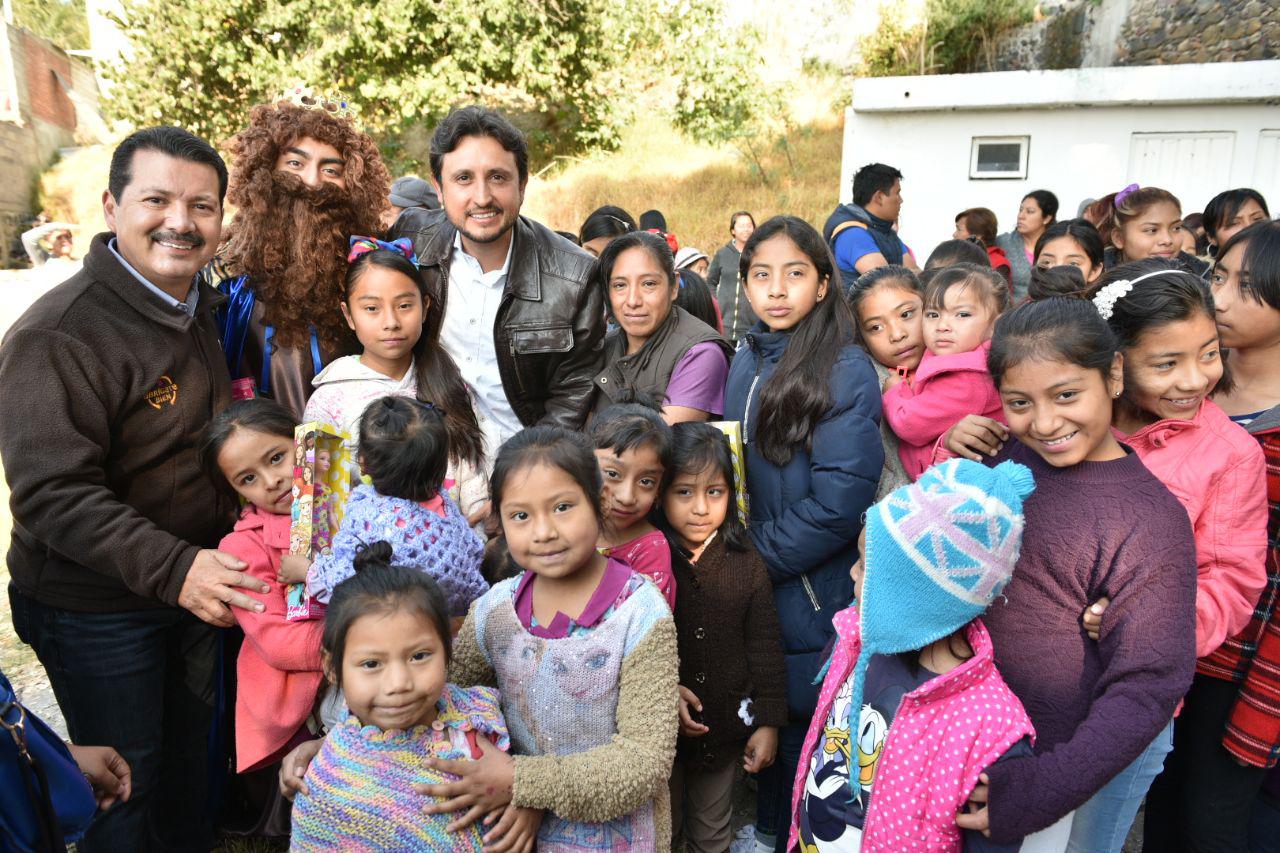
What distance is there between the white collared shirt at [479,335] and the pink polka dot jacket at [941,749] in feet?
5.85

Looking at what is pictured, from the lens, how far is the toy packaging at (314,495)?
2.23 meters

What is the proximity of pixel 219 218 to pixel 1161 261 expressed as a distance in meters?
2.67

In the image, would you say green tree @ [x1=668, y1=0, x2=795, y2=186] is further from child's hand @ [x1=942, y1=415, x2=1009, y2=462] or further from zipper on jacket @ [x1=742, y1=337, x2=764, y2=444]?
child's hand @ [x1=942, y1=415, x2=1009, y2=462]

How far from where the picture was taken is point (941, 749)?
5.61ft

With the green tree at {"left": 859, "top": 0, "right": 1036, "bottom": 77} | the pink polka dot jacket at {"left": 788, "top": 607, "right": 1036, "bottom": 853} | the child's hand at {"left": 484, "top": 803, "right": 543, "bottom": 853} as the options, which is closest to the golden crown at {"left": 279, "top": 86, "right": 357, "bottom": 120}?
the child's hand at {"left": 484, "top": 803, "right": 543, "bottom": 853}

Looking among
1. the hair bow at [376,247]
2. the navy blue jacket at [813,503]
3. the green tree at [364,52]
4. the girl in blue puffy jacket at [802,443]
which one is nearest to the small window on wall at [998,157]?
the green tree at [364,52]

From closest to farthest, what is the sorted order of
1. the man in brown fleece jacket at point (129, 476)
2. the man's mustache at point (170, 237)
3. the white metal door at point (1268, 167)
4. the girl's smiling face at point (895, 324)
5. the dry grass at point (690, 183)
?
the man in brown fleece jacket at point (129, 476)
the man's mustache at point (170, 237)
the girl's smiling face at point (895, 324)
the white metal door at point (1268, 167)
the dry grass at point (690, 183)

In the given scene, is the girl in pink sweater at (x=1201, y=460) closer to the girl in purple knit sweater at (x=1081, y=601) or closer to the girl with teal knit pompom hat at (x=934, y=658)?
the girl in purple knit sweater at (x=1081, y=601)

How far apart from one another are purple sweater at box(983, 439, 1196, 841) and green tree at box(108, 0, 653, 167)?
575 inches

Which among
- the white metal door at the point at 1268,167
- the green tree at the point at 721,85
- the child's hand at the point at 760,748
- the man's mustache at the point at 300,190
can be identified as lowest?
the child's hand at the point at 760,748

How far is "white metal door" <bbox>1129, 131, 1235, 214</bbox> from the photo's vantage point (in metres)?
10.1

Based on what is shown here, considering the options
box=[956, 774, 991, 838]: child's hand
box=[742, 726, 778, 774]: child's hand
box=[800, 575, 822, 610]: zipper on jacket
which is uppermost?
box=[800, 575, 822, 610]: zipper on jacket

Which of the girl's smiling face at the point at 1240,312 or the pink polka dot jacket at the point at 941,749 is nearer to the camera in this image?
the pink polka dot jacket at the point at 941,749

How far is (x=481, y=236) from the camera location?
116 inches
